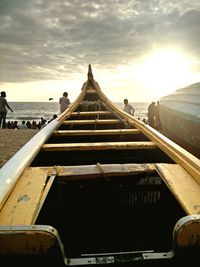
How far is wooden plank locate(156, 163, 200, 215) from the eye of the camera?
194 centimetres

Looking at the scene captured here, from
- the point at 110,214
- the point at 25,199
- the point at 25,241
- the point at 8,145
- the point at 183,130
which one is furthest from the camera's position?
the point at 8,145

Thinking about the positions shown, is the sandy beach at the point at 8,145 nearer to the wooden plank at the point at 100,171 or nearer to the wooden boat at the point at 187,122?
the wooden boat at the point at 187,122

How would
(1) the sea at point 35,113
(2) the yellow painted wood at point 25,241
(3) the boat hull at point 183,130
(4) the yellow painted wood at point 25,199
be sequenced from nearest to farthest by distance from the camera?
(2) the yellow painted wood at point 25,241
(4) the yellow painted wood at point 25,199
(3) the boat hull at point 183,130
(1) the sea at point 35,113

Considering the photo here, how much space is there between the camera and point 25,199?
79.6 inches

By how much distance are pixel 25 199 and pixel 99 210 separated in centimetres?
126

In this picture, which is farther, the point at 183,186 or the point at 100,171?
the point at 100,171

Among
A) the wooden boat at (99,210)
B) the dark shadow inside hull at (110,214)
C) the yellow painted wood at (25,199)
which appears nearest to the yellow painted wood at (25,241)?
the wooden boat at (99,210)

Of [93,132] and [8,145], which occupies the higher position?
[93,132]

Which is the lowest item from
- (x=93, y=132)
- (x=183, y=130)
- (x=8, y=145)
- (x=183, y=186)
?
(x=8, y=145)

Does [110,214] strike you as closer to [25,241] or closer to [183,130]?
[25,241]

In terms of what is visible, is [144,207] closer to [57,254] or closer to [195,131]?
[57,254]

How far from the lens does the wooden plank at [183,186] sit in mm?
1937

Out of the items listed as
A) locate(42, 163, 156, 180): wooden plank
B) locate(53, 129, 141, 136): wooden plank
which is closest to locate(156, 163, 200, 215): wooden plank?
locate(42, 163, 156, 180): wooden plank

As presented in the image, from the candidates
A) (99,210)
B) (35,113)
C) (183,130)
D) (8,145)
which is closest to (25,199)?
(99,210)
